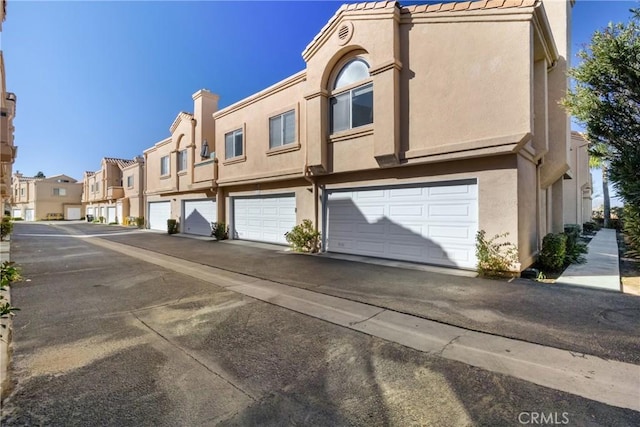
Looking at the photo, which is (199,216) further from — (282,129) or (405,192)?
(405,192)

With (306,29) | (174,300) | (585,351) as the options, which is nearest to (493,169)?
(585,351)

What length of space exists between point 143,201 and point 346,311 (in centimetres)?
2862

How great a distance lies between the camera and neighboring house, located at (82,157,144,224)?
94.8 feet

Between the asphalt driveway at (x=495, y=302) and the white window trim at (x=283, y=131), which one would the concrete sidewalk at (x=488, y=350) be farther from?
the white window trim at (x=283, y=131)

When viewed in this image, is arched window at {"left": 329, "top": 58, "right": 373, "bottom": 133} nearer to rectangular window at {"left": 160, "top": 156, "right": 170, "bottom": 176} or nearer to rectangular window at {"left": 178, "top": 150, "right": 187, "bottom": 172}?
rectangular window at {"left": 178, "top": 150, "right": 187, "bottom": 172}

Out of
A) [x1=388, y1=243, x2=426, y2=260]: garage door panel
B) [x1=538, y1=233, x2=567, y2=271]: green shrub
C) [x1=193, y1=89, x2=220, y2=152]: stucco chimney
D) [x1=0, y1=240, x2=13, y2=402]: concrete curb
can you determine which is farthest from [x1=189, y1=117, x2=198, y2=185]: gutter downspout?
[x1=538, y1=233, x2=567, y2=271]: green shrub

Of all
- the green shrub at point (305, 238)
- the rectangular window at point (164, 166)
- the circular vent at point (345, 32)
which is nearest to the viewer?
the circular vent at point (345, 32)

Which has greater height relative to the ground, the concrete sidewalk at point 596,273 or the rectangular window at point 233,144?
the rectangular window at point 233,144

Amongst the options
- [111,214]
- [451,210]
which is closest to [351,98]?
[451,210]

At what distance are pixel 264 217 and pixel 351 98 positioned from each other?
6848 mm

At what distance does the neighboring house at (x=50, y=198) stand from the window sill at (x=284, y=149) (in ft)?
182

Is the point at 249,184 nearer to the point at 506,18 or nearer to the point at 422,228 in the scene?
the point at 422,228

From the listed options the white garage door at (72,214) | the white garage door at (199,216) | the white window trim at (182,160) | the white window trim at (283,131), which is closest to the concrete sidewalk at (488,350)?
the white window trim at (283,131)

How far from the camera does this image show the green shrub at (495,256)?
7.18m
